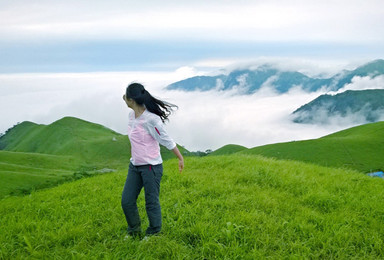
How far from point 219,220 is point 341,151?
91.0 metres

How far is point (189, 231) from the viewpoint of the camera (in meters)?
6.41

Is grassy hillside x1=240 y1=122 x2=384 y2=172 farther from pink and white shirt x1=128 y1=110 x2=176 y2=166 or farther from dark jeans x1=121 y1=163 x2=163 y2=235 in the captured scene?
pink and white shirt x1=128 y1=110 x2=176 y2=166

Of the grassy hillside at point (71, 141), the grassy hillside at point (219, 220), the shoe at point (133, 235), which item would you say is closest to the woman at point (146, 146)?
the shoe at point (133, 235)

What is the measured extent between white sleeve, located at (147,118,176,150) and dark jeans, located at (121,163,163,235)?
571mm

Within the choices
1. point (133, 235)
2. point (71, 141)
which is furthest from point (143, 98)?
point (71, 141)

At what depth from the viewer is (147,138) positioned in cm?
593

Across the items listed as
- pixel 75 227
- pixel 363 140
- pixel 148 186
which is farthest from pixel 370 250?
pixel 363 140

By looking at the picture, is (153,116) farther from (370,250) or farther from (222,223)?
(370,250)

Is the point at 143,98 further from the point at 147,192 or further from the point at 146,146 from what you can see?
the point at 147,192

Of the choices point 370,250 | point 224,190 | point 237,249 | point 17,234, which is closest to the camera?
point 237,249

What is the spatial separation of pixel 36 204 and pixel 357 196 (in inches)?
393

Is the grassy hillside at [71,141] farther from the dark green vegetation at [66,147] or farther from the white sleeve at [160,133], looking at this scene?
the white sleeve at [160,133]

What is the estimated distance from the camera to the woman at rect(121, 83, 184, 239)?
5805 mm

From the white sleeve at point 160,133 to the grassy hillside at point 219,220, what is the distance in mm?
1967
